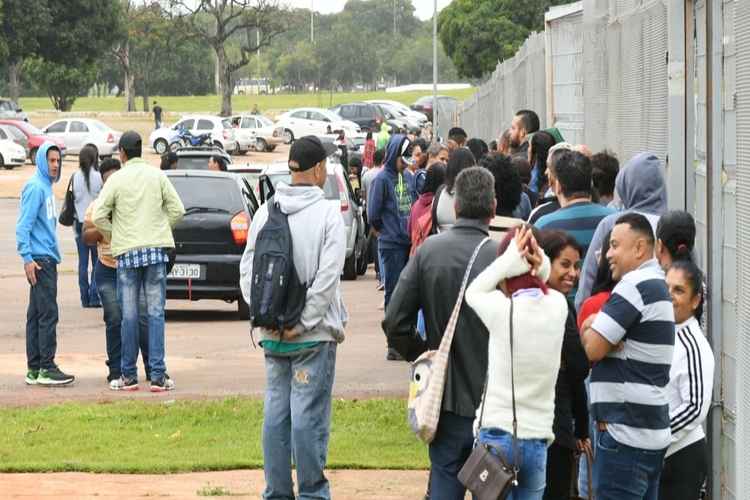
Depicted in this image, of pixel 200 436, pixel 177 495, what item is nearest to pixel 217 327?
pixel 200 436

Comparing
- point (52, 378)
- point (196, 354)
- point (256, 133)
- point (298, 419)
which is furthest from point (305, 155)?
point (256, 133)

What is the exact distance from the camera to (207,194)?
17.3 meters

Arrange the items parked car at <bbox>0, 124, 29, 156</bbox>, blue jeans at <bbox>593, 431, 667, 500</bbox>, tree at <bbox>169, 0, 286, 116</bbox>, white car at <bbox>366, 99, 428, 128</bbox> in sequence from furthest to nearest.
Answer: tree at <bbox>169, 0, 286, 116</bbox> → white car at <bbox>366, 99, 428, 128</bbox> → parked car at <bbox>0, 124, 29, 156</bbox> → blue jeans at <bbox>593, 431, 667, 500</bbox>

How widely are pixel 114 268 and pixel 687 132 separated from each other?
6.34 metres

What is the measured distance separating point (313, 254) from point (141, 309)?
4951 mm

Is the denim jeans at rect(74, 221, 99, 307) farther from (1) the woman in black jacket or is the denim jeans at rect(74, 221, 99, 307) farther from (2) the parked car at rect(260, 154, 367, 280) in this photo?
(1) the woman in black jacket

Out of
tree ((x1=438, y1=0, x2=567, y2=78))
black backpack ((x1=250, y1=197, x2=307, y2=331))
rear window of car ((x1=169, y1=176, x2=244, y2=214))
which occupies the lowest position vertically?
rear window of car ((x1=169, y1=176, x2=244, y2=214))

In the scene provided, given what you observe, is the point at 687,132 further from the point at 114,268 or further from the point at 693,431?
the point at 114,268

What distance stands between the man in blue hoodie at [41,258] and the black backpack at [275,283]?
16.4ft

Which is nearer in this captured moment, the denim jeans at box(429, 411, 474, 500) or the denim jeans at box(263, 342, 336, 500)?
the denim jeans at box(429, 411, 474, 500)

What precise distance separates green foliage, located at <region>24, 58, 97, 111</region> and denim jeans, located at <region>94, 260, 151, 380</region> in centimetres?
7773

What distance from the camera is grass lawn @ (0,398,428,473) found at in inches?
379

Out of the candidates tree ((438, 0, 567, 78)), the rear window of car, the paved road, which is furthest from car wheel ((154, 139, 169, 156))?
the rear window of car

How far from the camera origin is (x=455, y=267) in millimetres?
6523
